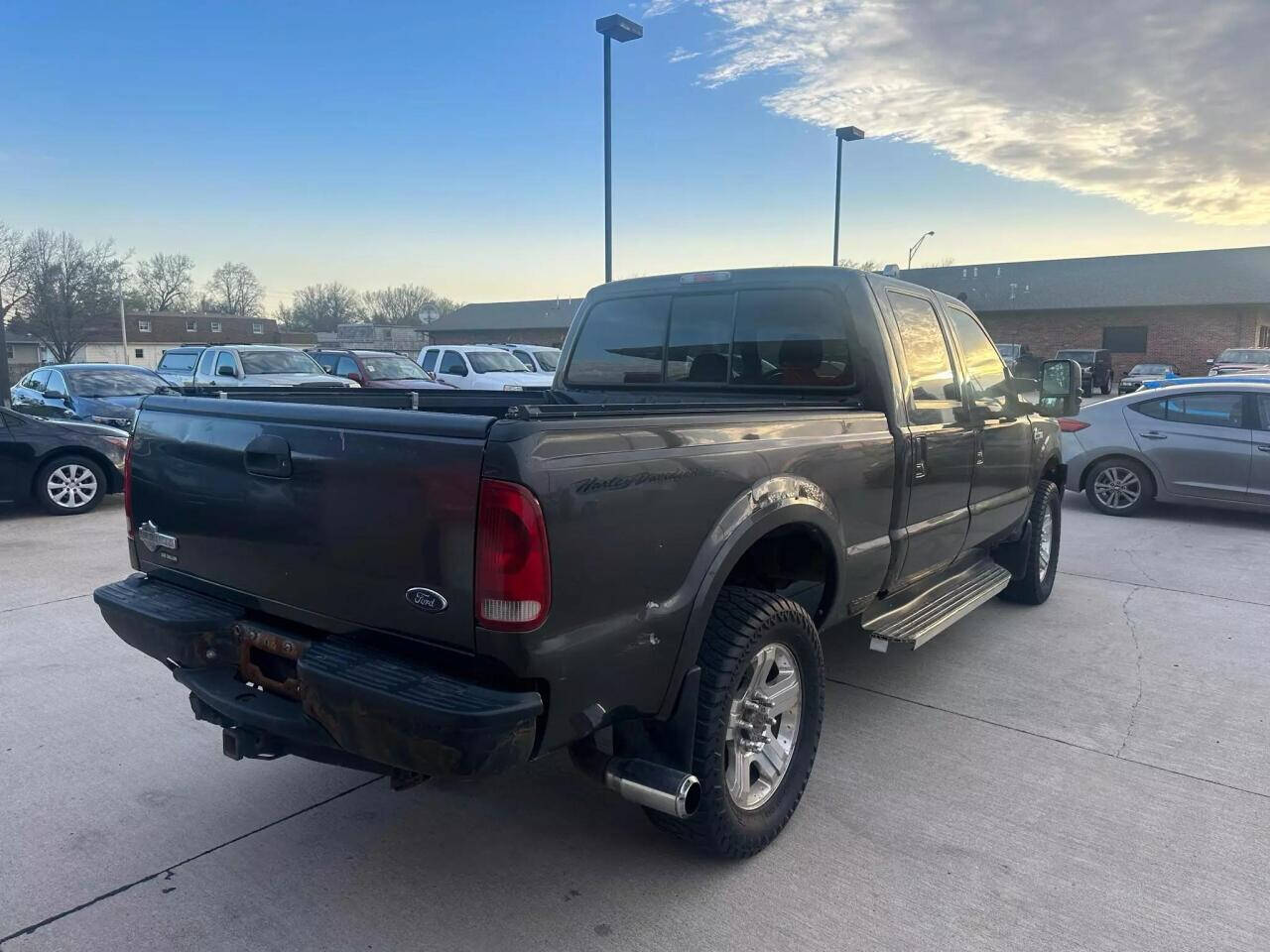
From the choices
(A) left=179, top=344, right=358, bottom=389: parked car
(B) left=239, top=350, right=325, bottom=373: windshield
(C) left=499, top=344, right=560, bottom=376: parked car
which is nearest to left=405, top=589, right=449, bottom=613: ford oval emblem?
(A) left=179, top=344, right=358, bottom=389: parked car

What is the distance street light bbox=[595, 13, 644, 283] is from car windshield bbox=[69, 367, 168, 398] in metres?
7.68

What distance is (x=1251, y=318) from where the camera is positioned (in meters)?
34.6

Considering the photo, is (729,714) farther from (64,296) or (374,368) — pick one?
(64,296)

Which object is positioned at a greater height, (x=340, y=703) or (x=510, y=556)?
(x=510, y=556)

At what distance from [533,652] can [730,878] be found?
50.6 inches

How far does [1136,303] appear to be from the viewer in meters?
36.4

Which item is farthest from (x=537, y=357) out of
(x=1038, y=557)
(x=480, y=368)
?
(x=1038, y=557)

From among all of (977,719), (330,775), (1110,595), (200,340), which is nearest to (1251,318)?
(1110,595)

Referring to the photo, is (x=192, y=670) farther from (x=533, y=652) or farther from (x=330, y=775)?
(x=533, y=652)

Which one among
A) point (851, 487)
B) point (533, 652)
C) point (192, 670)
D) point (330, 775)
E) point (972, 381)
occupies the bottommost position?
point (330, 775)

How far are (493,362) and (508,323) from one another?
3550 centimetres

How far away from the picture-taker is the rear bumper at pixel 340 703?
214 cm

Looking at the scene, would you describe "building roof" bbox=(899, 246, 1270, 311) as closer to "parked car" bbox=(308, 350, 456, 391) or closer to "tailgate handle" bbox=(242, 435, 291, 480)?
"parked car" bbox=(308, 350, 456, 391)

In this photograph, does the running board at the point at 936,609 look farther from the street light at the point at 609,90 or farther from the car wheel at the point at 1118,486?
the street light at the point at 609,90
